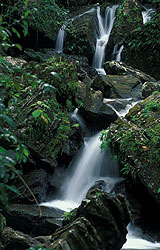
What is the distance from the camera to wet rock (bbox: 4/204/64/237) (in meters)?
4.86

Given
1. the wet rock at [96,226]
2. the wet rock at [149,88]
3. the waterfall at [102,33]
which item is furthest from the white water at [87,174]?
the waterfall at [102,33]

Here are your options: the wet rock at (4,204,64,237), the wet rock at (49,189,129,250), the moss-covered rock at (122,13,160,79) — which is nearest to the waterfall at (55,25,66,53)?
the moss-covered rock at (122,13,160,79)

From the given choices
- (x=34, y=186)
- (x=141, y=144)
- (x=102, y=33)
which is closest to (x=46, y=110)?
(x=34, y=186)

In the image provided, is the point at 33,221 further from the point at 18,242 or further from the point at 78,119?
the point at 78,119

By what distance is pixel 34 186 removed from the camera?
222 inches

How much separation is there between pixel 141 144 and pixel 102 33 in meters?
10.9

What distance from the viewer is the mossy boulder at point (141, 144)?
5.29 m

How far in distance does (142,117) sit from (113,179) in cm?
157

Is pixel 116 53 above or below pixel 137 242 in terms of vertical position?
above

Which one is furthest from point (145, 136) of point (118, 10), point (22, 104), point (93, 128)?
point (118, 10)

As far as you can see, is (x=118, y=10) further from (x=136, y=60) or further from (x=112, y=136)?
(x=112, y=136)

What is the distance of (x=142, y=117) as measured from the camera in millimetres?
6410

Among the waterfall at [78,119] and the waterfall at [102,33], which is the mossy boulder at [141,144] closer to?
the waterfall at [78,119]

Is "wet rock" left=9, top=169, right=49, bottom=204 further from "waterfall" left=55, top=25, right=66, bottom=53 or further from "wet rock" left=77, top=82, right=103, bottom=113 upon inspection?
"waterfall" left=55, top=25, right=66, bottom=53
